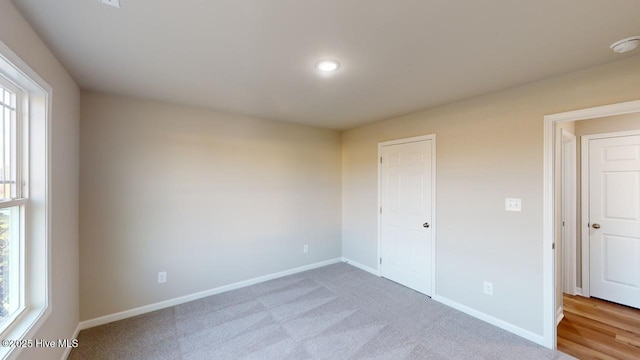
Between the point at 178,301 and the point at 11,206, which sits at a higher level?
the point at 11,206

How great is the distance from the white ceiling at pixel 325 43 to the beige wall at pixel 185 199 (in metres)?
0.49

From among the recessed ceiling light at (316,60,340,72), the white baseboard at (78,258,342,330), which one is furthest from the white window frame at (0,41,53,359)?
the recessed ceiling light at (316,60,340,72)

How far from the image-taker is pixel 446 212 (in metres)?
3.07

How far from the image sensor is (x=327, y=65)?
2.04 m

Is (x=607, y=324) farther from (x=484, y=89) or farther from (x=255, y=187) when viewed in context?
(x=255, y=187)

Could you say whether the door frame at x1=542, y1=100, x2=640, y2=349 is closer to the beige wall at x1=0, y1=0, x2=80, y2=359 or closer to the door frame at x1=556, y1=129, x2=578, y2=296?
the door frame at x1=556, y1=129, x2=578, y2=296

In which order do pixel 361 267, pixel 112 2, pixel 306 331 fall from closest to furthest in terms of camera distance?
1. pixel 112 2
2. pixel 306 331
3. pixel 361 267

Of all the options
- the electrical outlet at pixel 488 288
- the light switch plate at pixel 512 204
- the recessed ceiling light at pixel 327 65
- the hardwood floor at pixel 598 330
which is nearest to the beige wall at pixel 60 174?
the recessed ceiling light at pixel 327 65

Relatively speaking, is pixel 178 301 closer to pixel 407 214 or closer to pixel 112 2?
pixel 112 2

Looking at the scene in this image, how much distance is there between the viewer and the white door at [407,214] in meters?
3.29

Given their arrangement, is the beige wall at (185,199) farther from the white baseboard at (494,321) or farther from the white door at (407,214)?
the white baseboard at (494,321)

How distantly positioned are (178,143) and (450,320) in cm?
360

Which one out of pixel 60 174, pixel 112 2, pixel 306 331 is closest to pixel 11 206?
pixel 60 174

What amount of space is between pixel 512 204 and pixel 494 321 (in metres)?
1.21
